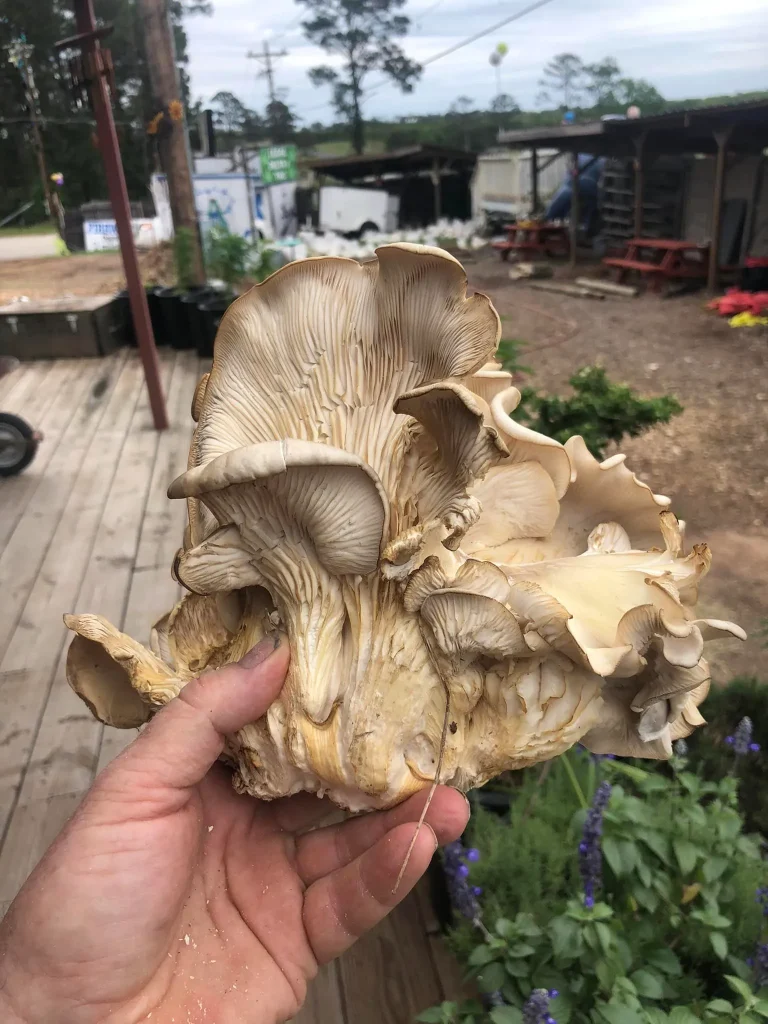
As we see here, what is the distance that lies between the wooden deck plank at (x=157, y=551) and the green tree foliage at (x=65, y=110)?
5836mm

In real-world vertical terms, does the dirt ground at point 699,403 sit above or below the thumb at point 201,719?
below

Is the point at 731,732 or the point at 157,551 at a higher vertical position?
the point at 157,551

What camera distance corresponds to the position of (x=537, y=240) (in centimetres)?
1589

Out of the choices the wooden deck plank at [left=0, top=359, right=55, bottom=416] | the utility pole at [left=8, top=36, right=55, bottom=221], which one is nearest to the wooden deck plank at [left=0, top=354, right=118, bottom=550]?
the wooden deck plank at [left=0, top=359, right=55, bottom=416]

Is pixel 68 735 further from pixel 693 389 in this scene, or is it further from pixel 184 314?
pixel 693 389

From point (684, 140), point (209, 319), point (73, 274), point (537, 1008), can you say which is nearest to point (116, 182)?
point (209, 319)

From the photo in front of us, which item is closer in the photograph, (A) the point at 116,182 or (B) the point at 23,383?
(A) the point at 116,182

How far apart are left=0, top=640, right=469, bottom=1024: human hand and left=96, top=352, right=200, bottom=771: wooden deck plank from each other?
2.70 ft

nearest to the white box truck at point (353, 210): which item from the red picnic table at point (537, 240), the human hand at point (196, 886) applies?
the red picnic table at point (537, 240)

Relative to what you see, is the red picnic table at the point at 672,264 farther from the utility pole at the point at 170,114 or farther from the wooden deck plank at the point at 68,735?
the wooden deck plank at the point at 68,735

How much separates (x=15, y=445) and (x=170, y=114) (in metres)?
5.57

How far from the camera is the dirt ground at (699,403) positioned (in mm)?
3906

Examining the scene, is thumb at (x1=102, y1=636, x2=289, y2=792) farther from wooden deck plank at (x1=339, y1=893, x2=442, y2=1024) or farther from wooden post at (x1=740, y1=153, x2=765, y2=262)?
wooden post at (x1=740, y1=153, x2=765, y2=262)

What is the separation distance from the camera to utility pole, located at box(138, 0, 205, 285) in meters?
8.27
